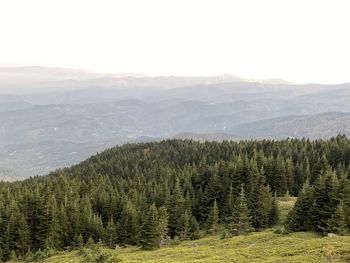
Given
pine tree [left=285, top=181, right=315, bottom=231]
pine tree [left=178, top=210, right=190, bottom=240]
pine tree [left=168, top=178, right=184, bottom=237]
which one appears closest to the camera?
pine tree [left=285, top=181, right=315, bottom=231]

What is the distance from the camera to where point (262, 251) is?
205 feet

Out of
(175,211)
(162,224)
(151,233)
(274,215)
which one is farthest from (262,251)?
(175,211)

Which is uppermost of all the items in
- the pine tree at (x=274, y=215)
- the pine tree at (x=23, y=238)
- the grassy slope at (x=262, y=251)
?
the grassy slope at (x=262, y=251)

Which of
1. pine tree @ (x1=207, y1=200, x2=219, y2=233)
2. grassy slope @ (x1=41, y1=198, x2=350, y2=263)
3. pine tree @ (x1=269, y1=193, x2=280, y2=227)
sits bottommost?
pine tree @ (x1=207, y1=200, x2=219, y2=233)

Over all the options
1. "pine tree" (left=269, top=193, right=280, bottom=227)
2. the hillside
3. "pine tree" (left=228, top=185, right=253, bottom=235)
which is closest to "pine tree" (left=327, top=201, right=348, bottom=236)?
the hillside

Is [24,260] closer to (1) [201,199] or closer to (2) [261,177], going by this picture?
(1) [201,199]

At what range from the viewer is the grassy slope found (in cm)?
5575

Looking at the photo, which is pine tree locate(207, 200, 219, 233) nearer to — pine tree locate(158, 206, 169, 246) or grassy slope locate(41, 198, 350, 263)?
pine tree locate(158, 206, 169, 246)

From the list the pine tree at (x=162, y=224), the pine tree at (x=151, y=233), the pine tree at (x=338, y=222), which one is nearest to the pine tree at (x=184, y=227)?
the pine tree at (x=162, y=224)

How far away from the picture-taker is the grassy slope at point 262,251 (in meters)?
55.8

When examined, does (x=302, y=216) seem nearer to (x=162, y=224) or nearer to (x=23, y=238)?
(x=162, y=224)

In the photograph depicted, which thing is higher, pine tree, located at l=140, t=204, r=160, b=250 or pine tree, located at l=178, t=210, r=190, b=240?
pine tree, located at l=140, t=204, r=160, b=250

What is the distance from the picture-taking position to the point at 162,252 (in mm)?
77312

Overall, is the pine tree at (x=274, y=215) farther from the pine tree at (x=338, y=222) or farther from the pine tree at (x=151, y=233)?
the pine tree at (x=338, y=222)
